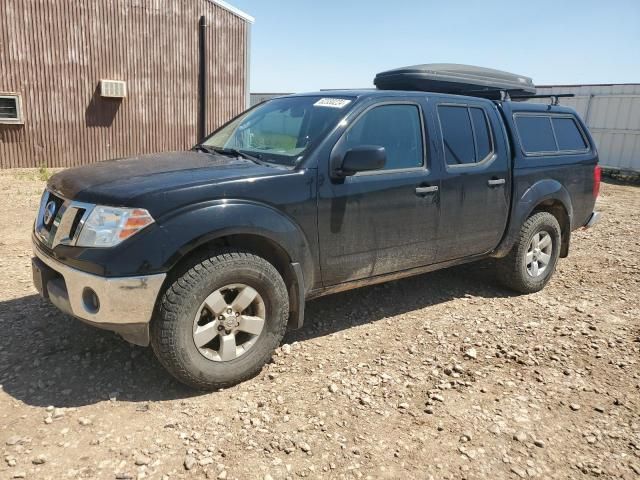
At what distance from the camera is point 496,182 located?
4.41 m

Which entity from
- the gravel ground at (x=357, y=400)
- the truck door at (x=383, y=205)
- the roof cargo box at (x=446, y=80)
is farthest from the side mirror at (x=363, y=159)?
the roof cargo box at (x=446, y=80)

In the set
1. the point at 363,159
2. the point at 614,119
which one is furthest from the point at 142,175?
the point at 614,119

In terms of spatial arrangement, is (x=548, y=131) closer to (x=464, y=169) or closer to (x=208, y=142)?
(x=464, y=169)

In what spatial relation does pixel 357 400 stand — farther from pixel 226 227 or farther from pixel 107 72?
pixel 107 72

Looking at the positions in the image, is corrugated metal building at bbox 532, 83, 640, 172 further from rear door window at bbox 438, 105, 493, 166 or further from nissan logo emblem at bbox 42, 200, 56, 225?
nissan logo emblem at bbox 42, 200, 56, 225

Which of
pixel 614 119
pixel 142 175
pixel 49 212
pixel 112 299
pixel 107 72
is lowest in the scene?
pixel 112 299

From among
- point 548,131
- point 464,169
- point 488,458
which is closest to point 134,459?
point 488,458

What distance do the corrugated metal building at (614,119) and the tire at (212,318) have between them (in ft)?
46.4

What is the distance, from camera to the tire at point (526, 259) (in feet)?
15.8

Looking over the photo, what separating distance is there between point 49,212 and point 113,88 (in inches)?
438

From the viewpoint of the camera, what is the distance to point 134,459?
2.47 meters

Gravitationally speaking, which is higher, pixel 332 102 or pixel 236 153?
pixel 332 102

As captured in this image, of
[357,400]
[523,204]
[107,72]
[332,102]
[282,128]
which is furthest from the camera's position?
[107,72]

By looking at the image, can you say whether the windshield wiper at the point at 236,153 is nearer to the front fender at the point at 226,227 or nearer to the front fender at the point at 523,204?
the front fender at the point at 226,227
